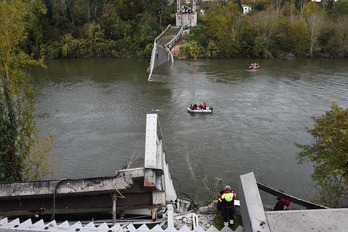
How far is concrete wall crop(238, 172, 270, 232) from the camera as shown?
4895mm

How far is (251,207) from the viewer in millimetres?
5191

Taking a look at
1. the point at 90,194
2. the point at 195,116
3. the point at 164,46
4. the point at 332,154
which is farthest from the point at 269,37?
the point at 90,194

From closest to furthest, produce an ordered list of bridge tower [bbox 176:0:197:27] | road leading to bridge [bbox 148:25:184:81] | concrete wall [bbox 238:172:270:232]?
concrete wall [bbox 238:172:270:232], road leading to bridge [bbox 148:25:184:81], bridge tower [bbox 176:0:197:27]

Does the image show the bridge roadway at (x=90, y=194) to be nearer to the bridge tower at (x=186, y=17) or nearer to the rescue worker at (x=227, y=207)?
the rescue worker at (x=227, y=207)

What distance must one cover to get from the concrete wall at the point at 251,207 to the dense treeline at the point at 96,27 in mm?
47261

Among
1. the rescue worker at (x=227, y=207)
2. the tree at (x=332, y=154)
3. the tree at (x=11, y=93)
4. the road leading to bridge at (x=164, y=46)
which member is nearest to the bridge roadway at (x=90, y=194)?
the rescue worker at (x=227, y=207)

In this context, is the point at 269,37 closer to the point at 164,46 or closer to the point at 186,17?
the point at 186,17

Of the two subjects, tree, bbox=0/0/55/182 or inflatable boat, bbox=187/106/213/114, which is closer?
tree, bbox=0/0/55/182

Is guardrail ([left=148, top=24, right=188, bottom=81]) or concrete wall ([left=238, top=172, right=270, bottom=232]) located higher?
guardrail ([left=148, top=24, right=188, bottom=81])

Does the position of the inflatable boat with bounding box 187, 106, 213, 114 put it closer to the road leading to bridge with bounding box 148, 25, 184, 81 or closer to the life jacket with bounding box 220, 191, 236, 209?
the road leading to bridge with bounding box 148, 25, 184, 81

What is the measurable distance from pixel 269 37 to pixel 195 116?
102 ft

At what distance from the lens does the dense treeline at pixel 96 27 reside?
53438 mm

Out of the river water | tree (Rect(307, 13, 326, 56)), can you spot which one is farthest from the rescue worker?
tree (Rect(307, 13, 326, 56))

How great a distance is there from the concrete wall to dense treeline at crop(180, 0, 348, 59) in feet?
148
